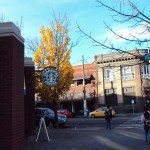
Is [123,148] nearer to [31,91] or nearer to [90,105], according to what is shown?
[31,91]

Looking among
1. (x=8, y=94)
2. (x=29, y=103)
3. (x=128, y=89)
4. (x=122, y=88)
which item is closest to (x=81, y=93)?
(x=122, y=88)

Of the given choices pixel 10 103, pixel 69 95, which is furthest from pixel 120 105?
pixel 10 103

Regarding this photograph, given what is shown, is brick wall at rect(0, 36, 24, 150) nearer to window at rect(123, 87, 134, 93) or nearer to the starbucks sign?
the starbucks sign

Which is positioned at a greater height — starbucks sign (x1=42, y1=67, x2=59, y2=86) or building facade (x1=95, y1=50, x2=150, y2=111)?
building facade (x1=95, y1=50, x2=150, y2=111)

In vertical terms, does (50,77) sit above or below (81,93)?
below

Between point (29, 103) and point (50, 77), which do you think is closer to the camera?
point (50, 77)

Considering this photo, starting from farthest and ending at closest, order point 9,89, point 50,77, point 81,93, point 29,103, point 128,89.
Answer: point 81,93
point 128,89
point 29,103
point 50,77
point 9,89

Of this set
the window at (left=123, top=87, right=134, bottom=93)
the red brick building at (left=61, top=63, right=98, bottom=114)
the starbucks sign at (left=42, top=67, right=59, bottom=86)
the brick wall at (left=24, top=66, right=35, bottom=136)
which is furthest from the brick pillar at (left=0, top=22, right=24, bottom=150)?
the red brick building at (left=61, top=63, right=98, bottom=114)

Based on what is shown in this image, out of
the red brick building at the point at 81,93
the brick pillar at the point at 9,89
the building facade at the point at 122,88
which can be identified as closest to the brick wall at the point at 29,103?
the brick pillar at the point at 9,89

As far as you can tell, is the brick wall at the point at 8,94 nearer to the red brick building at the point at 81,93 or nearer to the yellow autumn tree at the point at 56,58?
the yellow autumn tree at the point at 56,58

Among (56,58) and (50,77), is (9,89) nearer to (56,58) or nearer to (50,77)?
(50,77)

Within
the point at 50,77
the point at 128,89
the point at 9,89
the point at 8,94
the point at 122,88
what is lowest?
the point at 8,94

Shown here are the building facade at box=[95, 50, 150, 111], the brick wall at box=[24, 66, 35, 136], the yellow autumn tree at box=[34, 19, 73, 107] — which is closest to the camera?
the brick wall at box=[24, 66, 35, 136]

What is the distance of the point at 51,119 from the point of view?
34.2m
